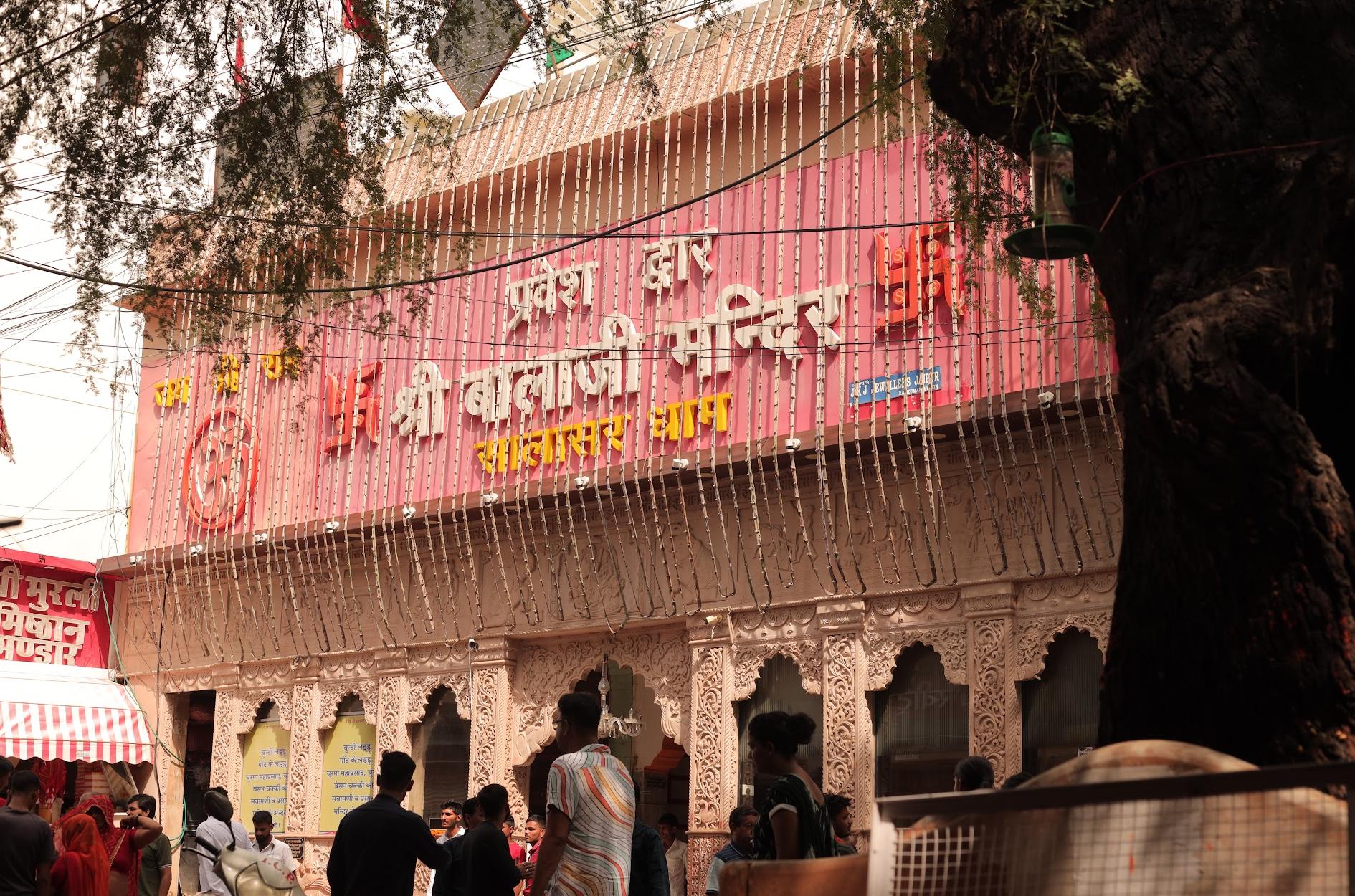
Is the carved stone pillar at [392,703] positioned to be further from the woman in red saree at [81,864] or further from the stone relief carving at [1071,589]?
the stone relief carving at [1071,589]

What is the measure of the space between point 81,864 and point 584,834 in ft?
12.1

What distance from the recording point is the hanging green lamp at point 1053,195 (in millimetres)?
4188

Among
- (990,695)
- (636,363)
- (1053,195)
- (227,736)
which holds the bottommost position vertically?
(227,736)

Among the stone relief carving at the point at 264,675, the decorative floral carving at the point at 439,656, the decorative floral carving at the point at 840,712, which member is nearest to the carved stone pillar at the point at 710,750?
the decorative floral carving at the point at 840,712

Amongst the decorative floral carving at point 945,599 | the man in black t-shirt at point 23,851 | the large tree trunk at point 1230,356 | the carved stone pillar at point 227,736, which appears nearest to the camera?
the large tree trunk at point 1230,356

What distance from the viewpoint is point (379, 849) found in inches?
220

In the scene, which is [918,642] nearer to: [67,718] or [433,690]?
[433,690]

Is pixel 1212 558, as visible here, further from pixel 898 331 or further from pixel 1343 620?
pixel 898 331

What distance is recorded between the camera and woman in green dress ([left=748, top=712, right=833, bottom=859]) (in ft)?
15.1

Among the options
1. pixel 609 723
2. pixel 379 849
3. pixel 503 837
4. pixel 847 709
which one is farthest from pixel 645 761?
pixel 379 849

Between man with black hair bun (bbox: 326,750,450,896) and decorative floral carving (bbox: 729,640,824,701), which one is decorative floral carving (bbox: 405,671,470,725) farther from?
man with black hair bun (bbox: 326,750,450,896)

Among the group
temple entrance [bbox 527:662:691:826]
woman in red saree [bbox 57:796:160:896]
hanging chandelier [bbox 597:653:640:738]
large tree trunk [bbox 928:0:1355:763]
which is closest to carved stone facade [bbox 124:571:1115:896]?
hanging chandelier [bbox 597:653:640:738]

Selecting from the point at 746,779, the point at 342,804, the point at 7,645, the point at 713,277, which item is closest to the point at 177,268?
the point at 713,277

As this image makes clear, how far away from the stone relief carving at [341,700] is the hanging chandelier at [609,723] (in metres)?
2.54
